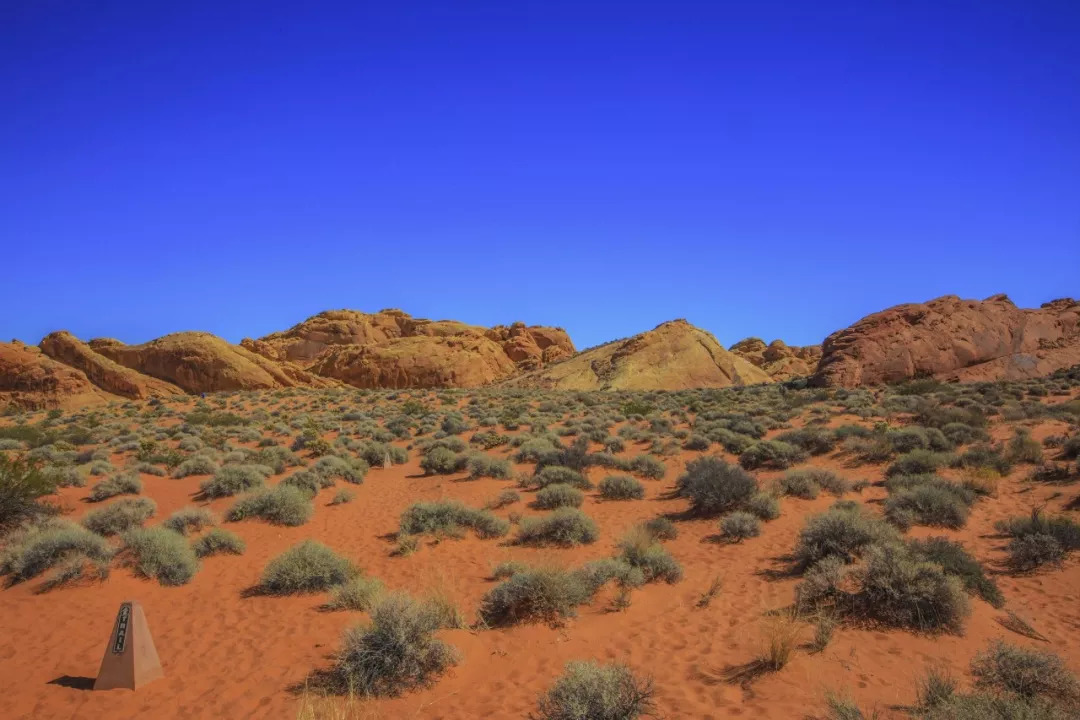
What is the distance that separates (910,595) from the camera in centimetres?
605

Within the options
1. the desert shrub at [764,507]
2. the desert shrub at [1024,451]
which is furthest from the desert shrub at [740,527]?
the desert shrub at [1024,451]

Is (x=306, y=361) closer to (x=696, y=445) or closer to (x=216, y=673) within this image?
(x=696, y=445)

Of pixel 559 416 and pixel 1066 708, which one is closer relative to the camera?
pixel 1066 708

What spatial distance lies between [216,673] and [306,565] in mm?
2202

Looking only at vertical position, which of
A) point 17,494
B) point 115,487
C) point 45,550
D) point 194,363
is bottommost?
point 45,550

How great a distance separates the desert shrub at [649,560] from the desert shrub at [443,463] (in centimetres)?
796

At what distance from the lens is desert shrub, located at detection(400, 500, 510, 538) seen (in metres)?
10.3

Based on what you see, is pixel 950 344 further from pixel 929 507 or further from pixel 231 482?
pixel 231 482

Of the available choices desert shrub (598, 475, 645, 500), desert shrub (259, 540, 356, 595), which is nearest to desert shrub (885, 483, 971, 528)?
desert shrub (598, 475, 645, 500)

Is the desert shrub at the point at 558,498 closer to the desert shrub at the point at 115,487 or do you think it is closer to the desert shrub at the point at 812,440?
the desert shrub at the point at 812,440

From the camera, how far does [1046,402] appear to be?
1930 cm

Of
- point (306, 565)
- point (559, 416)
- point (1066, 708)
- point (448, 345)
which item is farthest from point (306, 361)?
point (1066, 708)

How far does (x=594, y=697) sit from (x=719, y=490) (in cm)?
746

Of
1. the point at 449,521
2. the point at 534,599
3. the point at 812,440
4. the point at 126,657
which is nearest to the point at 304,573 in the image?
the point at 126,657
